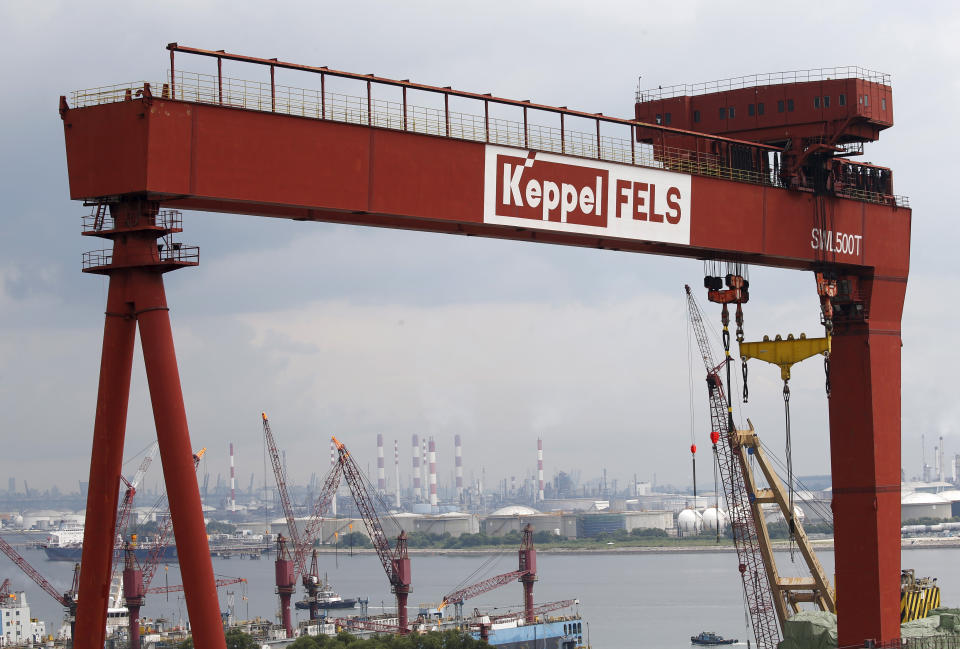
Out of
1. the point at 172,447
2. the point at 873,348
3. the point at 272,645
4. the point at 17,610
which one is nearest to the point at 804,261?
the point at 873,348

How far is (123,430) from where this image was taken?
19.3 m

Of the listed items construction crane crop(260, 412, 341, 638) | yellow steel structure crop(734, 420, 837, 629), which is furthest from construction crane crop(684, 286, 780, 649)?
construction crane crop(260, 412, 341, 638)

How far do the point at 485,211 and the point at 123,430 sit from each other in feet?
25.9

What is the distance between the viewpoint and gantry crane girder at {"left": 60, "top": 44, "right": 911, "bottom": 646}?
19.2 metres

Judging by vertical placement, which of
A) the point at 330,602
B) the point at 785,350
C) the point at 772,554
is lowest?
the point at 330,602

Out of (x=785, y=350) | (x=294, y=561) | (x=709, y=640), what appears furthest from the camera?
(x=294, y=561)

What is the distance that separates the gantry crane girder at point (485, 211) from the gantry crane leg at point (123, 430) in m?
0.03

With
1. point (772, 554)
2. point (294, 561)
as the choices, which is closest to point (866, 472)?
point (772, 554)

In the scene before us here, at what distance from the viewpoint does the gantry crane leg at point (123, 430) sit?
18.9m

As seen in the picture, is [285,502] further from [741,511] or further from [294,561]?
[741,511]

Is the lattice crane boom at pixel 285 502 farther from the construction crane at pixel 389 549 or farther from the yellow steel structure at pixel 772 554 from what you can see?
the yellow steel structure at pixel 772 554

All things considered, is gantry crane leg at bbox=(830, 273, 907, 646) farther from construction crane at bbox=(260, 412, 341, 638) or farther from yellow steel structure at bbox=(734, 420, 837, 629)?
construction crane at bbox=(260, 412, 341, 638)

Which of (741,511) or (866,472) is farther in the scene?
(741,511)

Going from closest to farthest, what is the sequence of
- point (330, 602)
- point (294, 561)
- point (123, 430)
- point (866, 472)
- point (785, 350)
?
point (123, 430), point (866, 472), point (785, 350), point (294, 561), point (330, 602)
